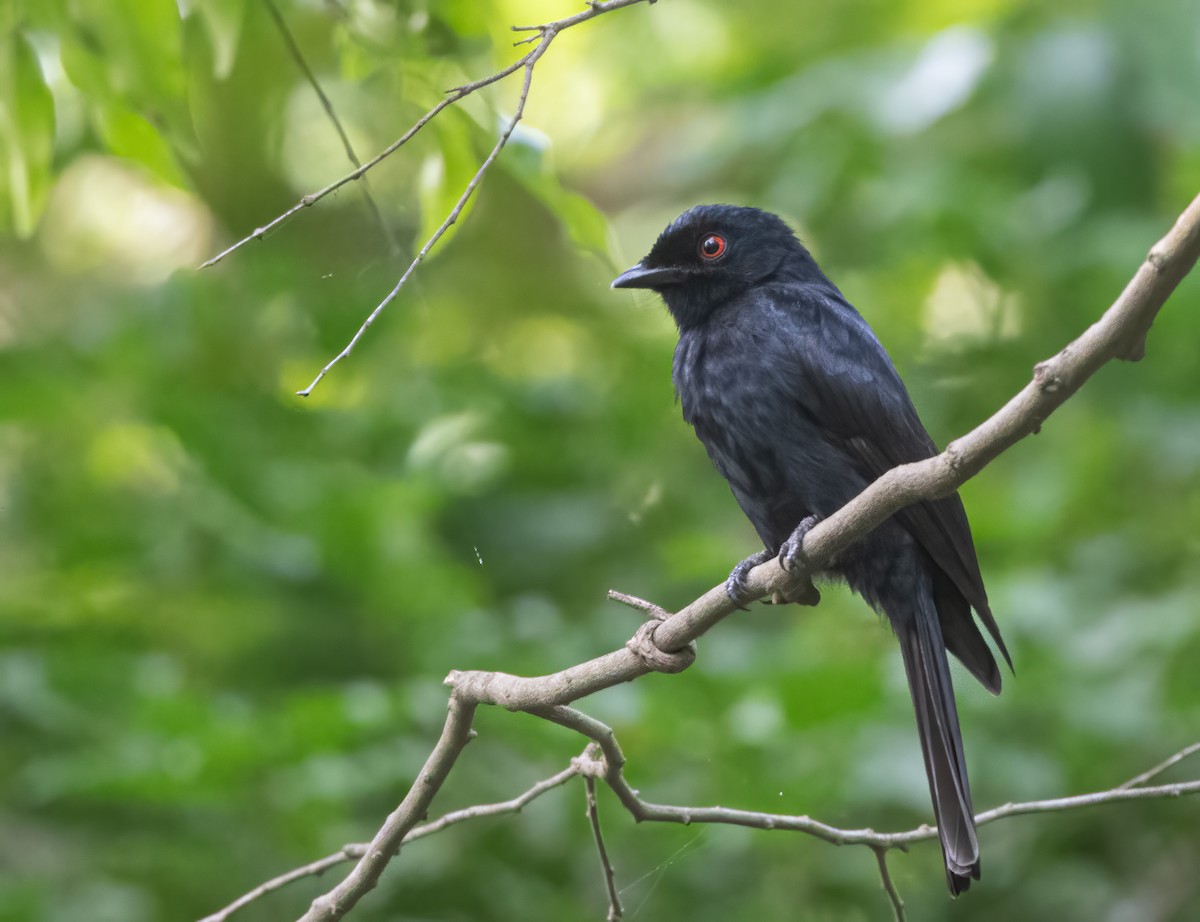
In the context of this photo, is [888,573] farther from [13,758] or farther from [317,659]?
[13,758]

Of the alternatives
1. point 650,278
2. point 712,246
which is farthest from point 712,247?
point 650,278

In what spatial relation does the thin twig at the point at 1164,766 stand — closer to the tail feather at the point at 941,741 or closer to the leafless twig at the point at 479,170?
the tail feather at the point at 941,741

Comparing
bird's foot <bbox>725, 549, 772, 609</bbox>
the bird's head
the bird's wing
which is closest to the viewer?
bird's foot <bbox>725, 549, 772, 609</bbox>

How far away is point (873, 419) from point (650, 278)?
0.79 meters

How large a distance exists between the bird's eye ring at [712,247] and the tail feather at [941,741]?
1.03m

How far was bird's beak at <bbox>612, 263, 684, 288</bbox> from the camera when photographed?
3598 mm

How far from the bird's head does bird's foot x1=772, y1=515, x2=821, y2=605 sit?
729mm

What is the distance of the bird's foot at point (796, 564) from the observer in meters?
2.50

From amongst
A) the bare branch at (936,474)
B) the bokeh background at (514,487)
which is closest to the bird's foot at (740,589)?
the bare branch at (936,474)

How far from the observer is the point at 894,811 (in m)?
4.24

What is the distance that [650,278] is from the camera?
3623 mm

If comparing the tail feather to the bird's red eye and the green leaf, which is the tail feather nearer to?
the bird's red eye

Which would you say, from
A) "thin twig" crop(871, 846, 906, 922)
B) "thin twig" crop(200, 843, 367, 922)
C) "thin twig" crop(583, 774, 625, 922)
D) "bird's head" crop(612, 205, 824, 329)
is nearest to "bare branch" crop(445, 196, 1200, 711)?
"thin twig" crop(583, 774, 625, 922)

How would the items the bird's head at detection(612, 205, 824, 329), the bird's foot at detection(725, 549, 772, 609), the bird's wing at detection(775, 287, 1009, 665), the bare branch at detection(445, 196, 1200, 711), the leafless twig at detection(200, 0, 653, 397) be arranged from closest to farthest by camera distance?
the bare branch at detection(445, 196, 1200, 711) → the leafless twig at detection(200, 0, 653, 397) → the bird's foot at detection(725, 549, 772, 609) → the bird's wing at detection(775, 287, 1009, 665) → the bird's head at detection(612, 205, 824, 329)
